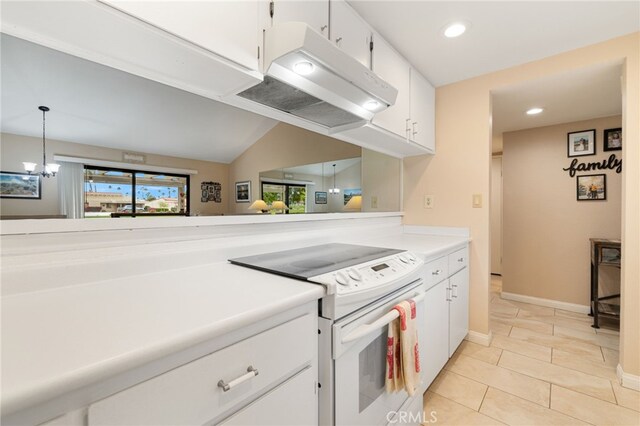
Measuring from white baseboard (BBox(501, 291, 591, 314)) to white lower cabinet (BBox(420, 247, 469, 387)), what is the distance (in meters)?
1.68

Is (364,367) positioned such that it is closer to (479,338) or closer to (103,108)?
(103,108)

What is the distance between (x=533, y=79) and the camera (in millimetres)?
2180

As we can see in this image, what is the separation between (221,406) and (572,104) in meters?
3.61

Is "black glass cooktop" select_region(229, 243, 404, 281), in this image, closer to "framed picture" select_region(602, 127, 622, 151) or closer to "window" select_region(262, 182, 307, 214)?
"window" select_region(262, 182, 307, 214)

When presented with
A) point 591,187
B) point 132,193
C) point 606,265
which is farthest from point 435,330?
point 591,187

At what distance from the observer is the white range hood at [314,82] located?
40.5 inches

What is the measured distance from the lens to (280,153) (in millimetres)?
1593

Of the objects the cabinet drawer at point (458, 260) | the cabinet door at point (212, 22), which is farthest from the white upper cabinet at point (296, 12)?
the cabinet drawer at point (458, 260)

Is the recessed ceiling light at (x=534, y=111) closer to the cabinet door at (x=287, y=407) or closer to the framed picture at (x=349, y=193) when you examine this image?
the framed picture at (x=349, y=193)

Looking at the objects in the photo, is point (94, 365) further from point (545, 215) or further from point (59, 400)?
point (545, 215)

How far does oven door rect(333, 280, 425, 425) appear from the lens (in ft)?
3.14

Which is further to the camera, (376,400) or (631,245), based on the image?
(631,245)

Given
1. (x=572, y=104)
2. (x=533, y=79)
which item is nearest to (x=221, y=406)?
(x=533, y=79)

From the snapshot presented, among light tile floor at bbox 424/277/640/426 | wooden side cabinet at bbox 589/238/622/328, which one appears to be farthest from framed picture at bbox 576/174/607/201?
light tile floor at bbox 424/277/640/426
